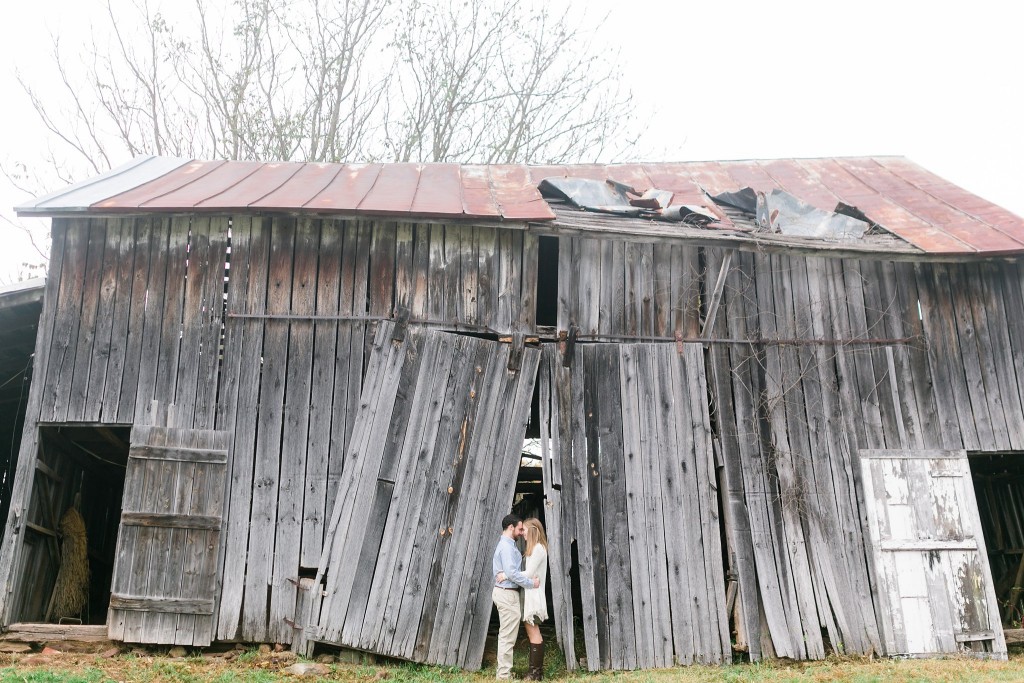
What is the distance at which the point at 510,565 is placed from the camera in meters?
8.02

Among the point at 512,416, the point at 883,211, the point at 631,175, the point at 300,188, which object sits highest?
the point at 631,175

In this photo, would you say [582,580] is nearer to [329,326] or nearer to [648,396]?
[648,396]

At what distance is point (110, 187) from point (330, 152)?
1208 centimetres

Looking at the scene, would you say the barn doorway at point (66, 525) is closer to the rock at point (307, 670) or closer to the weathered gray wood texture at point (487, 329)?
the weathered gray wood texture at point (487, 329)

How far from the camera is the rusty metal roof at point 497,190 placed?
8.95 m

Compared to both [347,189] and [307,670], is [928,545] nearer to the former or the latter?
[307,670]

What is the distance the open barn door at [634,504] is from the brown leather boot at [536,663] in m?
0.42

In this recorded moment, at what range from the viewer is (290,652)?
8172mm

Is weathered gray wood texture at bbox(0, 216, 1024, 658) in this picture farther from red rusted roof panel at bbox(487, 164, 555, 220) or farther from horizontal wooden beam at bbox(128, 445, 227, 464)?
red rusted roof panel at bbox(487, 164, 555, 220)

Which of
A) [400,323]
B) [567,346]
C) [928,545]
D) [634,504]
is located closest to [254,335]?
[400,323]

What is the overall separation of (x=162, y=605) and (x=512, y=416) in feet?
13.2

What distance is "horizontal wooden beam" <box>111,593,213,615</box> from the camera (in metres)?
8.27

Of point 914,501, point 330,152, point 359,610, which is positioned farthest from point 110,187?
point 330,152

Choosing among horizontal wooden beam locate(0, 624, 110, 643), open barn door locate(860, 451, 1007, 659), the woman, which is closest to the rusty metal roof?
open barn door locate(860, 451, 1007, 659)
